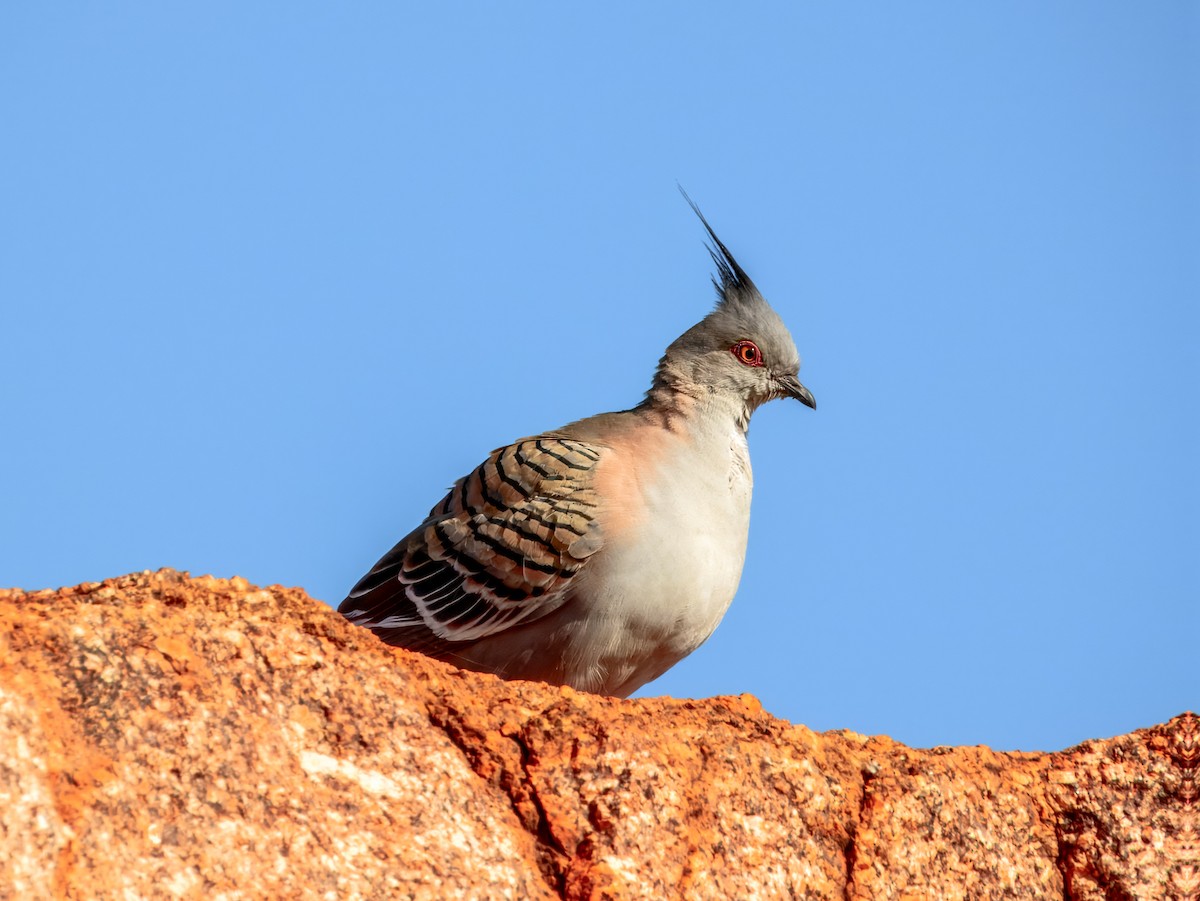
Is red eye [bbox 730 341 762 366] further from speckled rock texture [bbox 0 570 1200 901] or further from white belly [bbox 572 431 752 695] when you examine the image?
speckled rock texture [bbox 0 570 1200 901]

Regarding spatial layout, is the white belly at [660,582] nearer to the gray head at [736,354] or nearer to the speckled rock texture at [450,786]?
the gray head at [736,354]

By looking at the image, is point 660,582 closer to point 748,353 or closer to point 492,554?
point 492,554

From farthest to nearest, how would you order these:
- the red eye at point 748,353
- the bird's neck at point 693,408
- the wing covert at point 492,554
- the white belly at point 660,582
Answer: the red eye at point 748,353 < the bird's neck at point 693,408 < the wing covert at point 492,554 < the white belly at point 660,582

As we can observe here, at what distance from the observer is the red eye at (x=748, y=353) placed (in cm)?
878

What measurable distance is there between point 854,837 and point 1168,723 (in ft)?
4.41

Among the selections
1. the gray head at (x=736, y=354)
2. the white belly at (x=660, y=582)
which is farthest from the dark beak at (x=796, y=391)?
the white belly at (x=660, y=582)

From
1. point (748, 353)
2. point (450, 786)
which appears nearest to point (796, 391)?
point (748, 353)

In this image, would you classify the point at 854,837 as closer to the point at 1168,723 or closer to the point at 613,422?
the point at 1168,723

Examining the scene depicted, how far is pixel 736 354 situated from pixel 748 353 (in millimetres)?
69

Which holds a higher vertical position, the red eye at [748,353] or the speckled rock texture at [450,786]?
the red eye at [748,353]

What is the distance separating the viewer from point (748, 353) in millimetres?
8805

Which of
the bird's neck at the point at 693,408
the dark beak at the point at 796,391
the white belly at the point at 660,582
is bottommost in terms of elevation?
the white belly at the point at 660,582

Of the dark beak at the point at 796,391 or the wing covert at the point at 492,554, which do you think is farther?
the dark beak at the point at 796,391

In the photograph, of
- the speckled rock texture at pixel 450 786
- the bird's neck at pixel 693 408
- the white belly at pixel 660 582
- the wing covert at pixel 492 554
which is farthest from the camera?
the bird's neck at pixel 693 408
